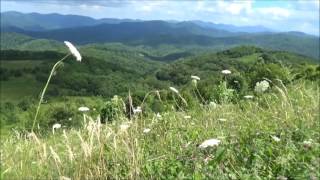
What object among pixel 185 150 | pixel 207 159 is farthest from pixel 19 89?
pixel 207 159

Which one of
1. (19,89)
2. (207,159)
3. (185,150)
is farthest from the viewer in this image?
(19,89)

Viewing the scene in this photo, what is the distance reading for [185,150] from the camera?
4.66 metres

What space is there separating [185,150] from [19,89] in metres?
191

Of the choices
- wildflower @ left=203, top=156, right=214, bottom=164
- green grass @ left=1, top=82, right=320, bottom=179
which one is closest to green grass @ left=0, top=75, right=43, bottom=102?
green grass @ left=1, top=82, right=320, bottom=179

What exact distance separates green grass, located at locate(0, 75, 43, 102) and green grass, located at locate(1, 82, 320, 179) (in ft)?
570

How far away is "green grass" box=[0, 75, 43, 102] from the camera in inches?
7057

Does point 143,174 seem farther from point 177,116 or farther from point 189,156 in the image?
point 177,116

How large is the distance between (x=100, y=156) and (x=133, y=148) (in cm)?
29

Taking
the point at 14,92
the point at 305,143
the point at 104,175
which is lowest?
the point at 14,92

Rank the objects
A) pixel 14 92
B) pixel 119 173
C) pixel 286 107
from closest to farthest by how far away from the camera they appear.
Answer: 1. pixel 119 173
2. pixel 286 107
3. pixel 14 92

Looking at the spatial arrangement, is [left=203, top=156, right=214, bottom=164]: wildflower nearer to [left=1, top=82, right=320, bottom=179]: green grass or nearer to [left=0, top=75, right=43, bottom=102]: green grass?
[left=1, top=82, right=320, bottom=179]: green grass

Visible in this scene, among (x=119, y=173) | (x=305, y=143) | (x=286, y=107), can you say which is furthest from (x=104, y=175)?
(x=286, y=107)

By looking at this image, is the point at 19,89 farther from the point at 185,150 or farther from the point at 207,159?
the point at 207,159

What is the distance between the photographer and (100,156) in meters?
4.36
